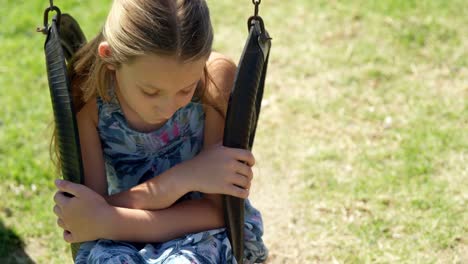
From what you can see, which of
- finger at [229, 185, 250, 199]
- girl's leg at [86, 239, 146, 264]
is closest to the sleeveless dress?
girl's leg at [86, 239, 146, 264]

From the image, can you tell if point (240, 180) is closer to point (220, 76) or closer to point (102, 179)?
point (220, 76)

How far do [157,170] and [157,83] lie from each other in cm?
54

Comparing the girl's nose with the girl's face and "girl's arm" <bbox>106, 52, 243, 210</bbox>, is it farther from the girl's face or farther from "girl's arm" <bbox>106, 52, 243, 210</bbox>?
"girl's arm" <bbox>106, 52, 243, 210</bbox>

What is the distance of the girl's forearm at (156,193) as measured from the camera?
2.48 m

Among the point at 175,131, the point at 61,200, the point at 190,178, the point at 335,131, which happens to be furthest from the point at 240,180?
the point at 335,131

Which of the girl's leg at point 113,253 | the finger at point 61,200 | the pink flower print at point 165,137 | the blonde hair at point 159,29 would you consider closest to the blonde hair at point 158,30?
Result: the blonde hair at point 159,29

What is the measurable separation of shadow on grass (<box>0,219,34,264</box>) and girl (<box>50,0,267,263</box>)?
0.92 m

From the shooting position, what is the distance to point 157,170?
273 cm

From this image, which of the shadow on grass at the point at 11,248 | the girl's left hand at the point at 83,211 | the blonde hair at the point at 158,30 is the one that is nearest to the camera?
the blonde hair at the point at 158,30

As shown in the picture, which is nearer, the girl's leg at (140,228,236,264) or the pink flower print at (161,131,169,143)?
the girl's leg at (140,228,236,264)

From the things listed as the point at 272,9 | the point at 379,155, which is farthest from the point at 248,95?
the point at 272,9

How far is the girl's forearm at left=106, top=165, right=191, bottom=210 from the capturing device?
248 centimetres

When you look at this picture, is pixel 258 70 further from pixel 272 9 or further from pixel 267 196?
pixel 272 9

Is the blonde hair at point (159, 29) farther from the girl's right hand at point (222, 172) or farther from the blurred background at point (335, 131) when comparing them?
the blurred background at point (335, 131)
